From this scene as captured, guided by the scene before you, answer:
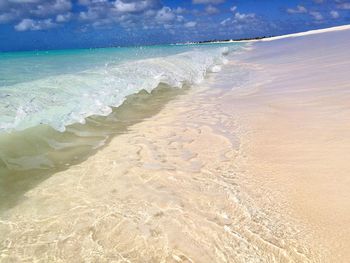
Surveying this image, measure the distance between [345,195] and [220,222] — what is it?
99 centimetres

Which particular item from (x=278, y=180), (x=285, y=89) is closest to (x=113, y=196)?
(x=278, y=180)

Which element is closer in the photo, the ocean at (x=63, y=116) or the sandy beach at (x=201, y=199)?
the sandy beach at (x=201, y=199)

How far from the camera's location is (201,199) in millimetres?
2902

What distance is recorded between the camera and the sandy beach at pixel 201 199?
2268mm

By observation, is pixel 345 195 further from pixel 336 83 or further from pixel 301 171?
pixel 336 83

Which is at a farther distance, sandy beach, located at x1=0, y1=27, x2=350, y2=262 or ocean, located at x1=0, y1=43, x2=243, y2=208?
ocean, located at x1=0, y1=43, x2=243, y2=208

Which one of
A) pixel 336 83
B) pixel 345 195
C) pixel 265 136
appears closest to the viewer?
pixel 345 195

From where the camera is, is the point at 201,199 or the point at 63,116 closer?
the point at 201,199

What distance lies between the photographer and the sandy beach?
227 centimetres

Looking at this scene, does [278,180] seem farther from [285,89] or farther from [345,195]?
[285,89]

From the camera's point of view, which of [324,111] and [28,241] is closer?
[28,241]

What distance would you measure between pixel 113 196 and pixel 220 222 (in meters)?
0.98

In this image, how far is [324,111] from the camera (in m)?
5.04

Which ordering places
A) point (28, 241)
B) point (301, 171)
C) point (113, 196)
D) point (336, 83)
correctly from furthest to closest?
point (336, 83) → point (301, 171) → point (113, 196) → point (28, 241)
